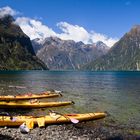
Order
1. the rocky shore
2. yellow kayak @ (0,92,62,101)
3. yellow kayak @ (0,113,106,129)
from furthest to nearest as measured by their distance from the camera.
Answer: yellow kayak @ (0,92,62,101) < yellow kayak @ (0,113,106,129) < the rocky shore

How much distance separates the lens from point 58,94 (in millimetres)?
72938

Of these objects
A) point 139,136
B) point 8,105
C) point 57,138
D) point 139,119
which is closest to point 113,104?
point 139,119

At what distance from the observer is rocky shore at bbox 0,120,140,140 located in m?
31.0

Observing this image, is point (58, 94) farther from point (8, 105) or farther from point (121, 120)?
point (121, 120)

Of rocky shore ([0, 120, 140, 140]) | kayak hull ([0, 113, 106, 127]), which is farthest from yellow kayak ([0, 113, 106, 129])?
rocky shore ([0, 120, 140, 140])

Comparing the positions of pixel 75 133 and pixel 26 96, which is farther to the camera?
pixel 26 96

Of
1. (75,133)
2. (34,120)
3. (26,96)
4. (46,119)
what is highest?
(26,96)

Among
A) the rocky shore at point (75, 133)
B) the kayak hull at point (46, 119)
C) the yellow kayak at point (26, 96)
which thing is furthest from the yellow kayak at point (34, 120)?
the yellow kayak at point (26, 96)

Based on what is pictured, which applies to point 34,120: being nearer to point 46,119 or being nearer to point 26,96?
point 46,119

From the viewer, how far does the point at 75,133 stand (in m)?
34.0

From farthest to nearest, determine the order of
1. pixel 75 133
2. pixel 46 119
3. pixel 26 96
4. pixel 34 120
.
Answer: pixel 26 96 → pixel 46 119 → pixel 34 120 → pixel 75 133

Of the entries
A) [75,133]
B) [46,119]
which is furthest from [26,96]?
[75,133]

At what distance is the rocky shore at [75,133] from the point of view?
31013 millimetres

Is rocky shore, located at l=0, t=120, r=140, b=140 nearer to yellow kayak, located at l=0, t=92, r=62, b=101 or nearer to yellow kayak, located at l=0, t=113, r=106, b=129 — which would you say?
yellow kayak, located at l=0, t=113, r=106, b=129
